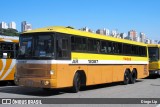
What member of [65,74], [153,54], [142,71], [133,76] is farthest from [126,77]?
[65,74]

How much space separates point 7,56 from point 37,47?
4990mm

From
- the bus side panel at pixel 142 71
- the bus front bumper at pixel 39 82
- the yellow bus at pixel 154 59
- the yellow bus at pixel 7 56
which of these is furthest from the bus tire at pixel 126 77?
the bus front bumper at pixel 39 82

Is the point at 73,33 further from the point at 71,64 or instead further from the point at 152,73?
the point at 152,73

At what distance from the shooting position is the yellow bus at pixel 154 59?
29031mm

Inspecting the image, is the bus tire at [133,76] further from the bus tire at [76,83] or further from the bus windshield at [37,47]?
the bus windshield at [37,47]

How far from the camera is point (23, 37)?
50.9 ft

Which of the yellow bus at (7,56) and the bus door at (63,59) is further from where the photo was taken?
the yellow bus at (7,56)

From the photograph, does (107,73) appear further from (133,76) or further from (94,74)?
(133,76)

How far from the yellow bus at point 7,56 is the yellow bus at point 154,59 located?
13565mm

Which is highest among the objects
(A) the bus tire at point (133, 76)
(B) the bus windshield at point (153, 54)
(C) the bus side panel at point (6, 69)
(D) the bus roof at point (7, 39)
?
(D) the bus roof at point (7, 39)

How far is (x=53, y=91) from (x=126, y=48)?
7.53 metres

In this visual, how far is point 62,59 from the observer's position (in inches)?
590

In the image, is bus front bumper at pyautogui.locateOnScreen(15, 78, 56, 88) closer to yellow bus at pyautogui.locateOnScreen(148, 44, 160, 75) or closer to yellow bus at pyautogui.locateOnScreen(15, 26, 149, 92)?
yellow bus at pyautogui.locateOnScreen(15, 26, 149, 92)

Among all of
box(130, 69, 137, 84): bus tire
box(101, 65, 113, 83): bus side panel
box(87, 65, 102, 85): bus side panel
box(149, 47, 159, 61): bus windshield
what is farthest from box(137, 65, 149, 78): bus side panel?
box(87, 65, 102, 85): bus side panel
